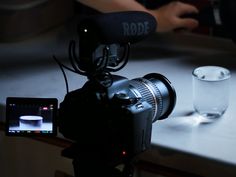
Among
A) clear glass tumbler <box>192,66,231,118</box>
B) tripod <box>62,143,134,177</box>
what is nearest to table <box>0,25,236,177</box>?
clear glass tumbler <box>192,66,231,118</box>

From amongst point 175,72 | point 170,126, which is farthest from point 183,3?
point 170,126

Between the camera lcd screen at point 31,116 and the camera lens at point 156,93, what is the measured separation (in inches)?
4.8

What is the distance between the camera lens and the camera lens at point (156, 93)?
34.1 inches

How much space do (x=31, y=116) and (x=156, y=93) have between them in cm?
19

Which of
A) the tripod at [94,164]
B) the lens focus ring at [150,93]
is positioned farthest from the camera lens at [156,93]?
the tripod at [94,164]

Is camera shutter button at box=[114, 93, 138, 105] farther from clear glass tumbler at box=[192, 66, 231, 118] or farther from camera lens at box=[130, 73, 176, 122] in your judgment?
clear glass tumbler at box=[192, 66, 231, 118]

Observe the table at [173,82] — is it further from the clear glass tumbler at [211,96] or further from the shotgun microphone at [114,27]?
the shotgun microphone at [114,27]

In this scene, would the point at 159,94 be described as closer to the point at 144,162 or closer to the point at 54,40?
the point at 144,162

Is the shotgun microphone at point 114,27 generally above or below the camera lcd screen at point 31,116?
above

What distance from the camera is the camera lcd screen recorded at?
816 mm

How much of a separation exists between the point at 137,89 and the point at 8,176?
1.30ft

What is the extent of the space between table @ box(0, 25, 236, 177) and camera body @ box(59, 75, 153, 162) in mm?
120

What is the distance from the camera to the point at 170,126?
0.95 metres

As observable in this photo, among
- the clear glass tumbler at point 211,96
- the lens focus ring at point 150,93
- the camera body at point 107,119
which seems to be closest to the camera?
the camera body at point 107,119
